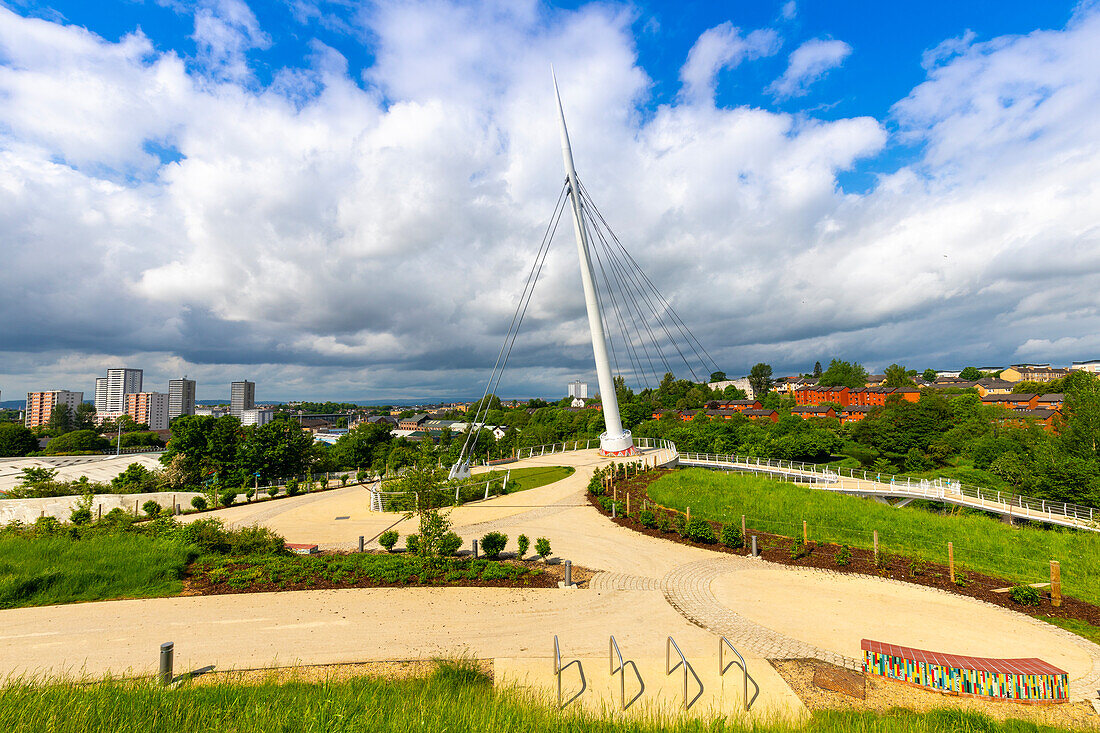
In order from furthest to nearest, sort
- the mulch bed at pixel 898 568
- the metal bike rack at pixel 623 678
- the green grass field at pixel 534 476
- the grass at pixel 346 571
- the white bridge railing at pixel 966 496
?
the white bridge railing at pixel 966 496
the green grass field at pixel 534 476
the grass at pixel 346 571
the mulch bed at pixel 898 568
the metal bike rack at pixel 623 678

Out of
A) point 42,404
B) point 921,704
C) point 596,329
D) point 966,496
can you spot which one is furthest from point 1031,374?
point 42,404

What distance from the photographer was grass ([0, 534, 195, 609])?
1188cm

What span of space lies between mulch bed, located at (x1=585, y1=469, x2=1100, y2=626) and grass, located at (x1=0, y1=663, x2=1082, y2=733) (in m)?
7.43

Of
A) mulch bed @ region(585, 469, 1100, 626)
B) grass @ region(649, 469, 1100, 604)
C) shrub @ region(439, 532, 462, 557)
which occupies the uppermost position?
shrub @ region(439, 532, 462, 557)

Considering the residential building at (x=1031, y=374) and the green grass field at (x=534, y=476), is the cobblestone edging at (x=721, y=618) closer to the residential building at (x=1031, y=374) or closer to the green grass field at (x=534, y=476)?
the green grass field at (x=534, y=476)

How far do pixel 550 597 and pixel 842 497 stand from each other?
67.4ft

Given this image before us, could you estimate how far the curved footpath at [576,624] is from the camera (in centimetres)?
887

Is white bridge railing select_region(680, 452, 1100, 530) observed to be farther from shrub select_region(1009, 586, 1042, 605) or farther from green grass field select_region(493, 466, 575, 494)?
shrub select_region(1009, 586, 1042, 605)

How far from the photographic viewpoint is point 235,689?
6.57 m

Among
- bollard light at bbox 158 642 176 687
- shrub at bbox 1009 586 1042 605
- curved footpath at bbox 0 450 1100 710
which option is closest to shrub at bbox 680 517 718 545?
curved footpath at bbox 0 450 1100 710

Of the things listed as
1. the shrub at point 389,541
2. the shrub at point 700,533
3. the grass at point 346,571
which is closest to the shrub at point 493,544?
the grass at point 346,571

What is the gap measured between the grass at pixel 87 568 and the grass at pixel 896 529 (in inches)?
749

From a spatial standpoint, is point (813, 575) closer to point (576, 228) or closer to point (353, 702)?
A: point (353, 702)

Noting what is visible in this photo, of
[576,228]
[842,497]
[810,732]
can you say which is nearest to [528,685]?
[810,732]
